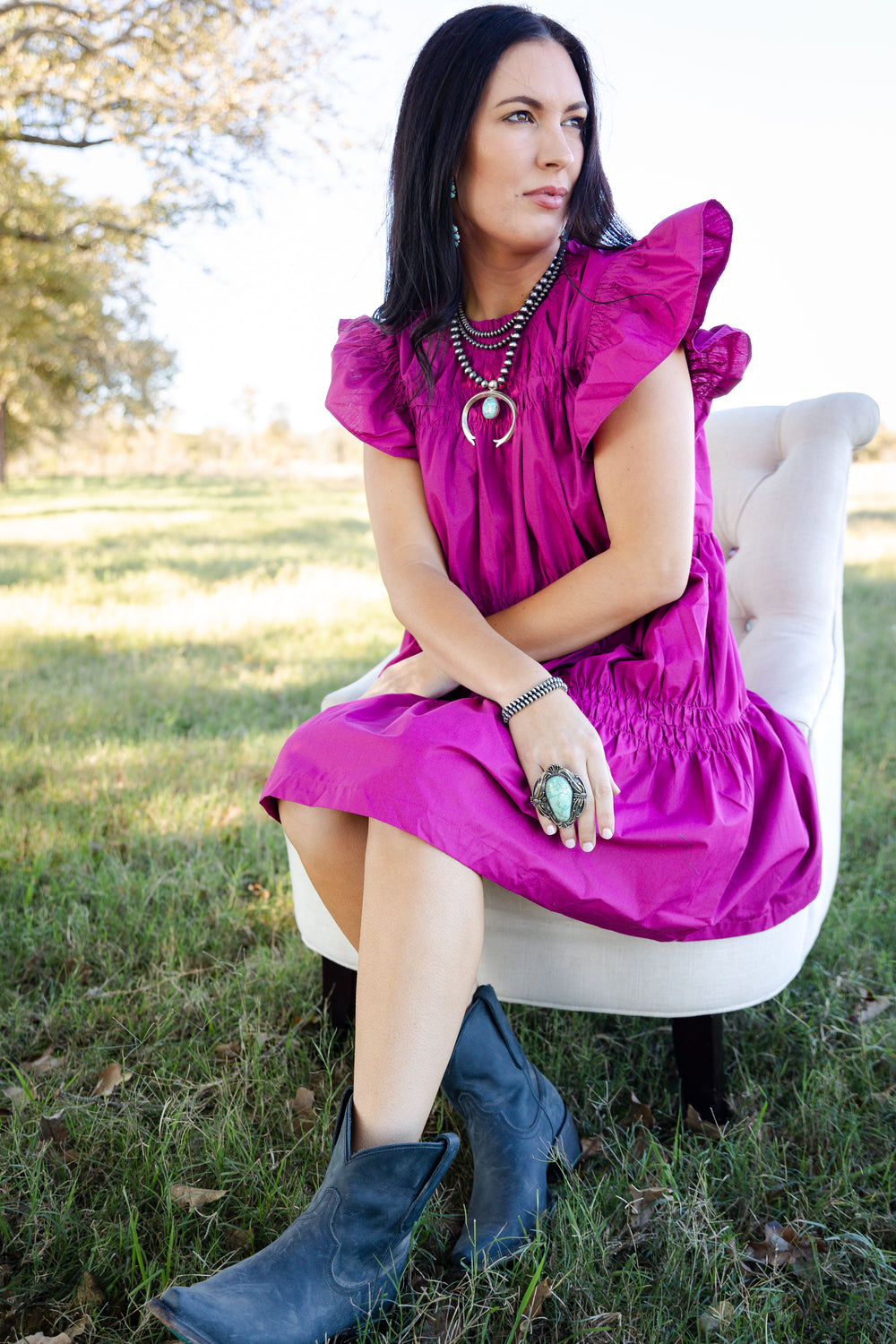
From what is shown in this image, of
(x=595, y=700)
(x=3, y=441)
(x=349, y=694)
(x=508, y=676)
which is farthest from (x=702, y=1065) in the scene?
(x=3, y=441)

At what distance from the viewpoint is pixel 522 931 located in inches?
61.0

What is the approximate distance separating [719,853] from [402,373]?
3.27 feet

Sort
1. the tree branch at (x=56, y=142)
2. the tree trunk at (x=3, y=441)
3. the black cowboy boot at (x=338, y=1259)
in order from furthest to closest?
the tree trunk at (x=3, y=441)
the tree branch at (x=56, y=142)
the black cowboy boot at (x=338, y=1259)

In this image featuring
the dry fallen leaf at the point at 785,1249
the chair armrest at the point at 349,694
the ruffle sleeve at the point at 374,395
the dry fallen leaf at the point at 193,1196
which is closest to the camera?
the dry fallen leaf at the point at 785,1249

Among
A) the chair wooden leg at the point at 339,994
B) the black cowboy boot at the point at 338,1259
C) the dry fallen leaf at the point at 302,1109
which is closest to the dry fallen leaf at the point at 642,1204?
the black cowboy boot at the point at 338,1259

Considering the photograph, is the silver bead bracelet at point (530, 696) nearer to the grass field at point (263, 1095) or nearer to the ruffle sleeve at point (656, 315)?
the ruffle sleeve at point (656, 315)

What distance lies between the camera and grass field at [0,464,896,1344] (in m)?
1.27

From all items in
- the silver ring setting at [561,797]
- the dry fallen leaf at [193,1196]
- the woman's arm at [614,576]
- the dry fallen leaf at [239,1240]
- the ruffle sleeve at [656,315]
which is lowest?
the dry fallen leaf at [239,1240]

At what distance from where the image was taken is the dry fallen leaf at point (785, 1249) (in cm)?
133

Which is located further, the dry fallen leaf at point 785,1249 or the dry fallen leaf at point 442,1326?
the dry fallen leaf at point 785,1249

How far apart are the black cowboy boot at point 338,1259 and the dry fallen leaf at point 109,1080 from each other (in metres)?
0.64

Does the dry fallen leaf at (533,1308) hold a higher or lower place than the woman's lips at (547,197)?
lower

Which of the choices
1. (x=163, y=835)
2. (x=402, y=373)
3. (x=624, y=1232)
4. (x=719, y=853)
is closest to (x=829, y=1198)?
(x=624, y=1232)

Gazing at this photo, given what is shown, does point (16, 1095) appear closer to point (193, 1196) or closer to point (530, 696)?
point (193, 1196)
